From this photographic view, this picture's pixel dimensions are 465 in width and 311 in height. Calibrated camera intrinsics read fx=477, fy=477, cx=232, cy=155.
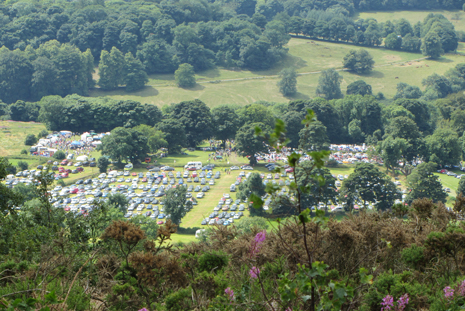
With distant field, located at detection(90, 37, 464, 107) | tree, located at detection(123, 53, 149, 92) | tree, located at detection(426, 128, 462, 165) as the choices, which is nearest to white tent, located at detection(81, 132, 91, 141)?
distant field, located at detection(90, 37, 464, 107)

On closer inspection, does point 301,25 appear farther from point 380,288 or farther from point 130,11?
point 380,288

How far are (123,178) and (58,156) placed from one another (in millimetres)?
10978

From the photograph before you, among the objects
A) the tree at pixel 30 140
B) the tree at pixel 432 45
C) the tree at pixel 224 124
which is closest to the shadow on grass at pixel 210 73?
the tree at pixel 224 124

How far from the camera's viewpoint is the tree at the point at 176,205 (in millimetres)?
43969

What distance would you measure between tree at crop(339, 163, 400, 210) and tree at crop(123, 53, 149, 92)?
61525 millimetres

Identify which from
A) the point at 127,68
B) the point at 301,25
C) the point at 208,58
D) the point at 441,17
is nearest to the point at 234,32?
the point at 208,58

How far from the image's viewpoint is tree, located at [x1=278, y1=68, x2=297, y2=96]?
99625 millimetres

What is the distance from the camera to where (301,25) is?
5138 inches

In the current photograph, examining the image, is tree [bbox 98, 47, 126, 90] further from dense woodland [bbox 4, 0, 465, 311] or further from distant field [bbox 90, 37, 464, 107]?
distant field [bbox 90, 37, 464, 107]

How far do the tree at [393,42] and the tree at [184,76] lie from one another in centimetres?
5330

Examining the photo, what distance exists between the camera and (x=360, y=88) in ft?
321

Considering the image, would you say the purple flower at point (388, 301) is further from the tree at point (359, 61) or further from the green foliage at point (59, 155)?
the tree at point (359, 61)

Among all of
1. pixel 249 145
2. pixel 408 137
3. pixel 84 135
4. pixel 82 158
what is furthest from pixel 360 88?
pixel 82 158

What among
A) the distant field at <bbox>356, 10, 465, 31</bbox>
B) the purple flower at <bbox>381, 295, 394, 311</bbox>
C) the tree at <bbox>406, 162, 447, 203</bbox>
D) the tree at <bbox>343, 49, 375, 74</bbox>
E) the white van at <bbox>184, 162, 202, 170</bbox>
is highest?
the purple flower at <bbox>381, 295, 394, 311</bbox>
